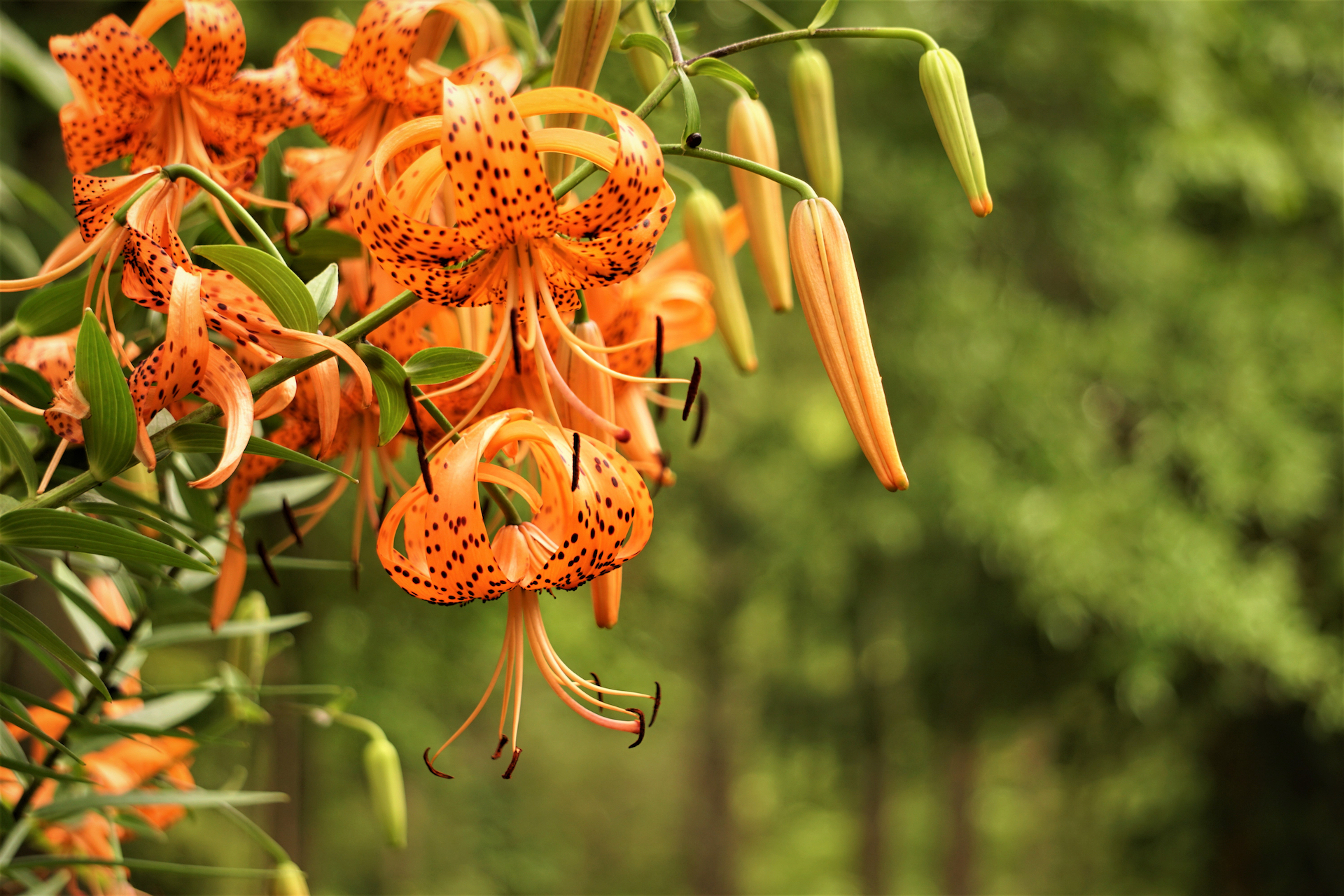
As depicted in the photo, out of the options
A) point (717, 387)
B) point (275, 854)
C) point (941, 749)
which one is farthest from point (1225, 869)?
point (275, 854)

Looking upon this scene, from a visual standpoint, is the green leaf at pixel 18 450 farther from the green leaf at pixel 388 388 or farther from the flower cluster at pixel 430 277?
the green leaf at pixel 388 388

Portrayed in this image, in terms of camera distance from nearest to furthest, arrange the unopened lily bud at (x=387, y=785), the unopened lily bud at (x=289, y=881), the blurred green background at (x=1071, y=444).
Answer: the unopened lily bud at (x=289, y=881), the unopened lily bud at (x=387, y=785), the blurred green background at (x=1071, y=444)

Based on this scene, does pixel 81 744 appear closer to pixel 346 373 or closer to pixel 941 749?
pixel 346 373

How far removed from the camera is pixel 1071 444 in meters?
2.82

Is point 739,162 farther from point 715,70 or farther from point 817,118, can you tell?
point 817,118

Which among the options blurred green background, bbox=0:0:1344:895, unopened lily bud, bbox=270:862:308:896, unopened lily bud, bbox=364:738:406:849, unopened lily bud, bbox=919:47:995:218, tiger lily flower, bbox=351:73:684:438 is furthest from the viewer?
blurred green background, bbox=0:0:1344:895

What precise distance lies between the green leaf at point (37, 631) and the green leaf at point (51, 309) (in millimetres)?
117

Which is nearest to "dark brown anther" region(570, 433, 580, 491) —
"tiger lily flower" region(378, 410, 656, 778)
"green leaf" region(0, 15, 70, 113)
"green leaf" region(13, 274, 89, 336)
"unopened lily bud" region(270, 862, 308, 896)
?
"tiger lily flower" region(378, 410, 656, 778)

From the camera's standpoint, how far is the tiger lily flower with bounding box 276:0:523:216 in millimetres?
406

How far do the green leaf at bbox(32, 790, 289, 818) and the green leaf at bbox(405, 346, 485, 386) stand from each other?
0.18 meters

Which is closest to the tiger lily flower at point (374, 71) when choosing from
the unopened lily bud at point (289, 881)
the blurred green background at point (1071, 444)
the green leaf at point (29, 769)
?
the green leaf at point (29, 769)

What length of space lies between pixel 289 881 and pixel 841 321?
0.43 meters

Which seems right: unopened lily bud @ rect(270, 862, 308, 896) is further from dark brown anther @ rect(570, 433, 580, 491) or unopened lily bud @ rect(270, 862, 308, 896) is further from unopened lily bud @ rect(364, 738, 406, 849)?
dark brown anther @ rect(570, 433, 580, 491)

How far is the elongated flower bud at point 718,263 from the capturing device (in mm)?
493
